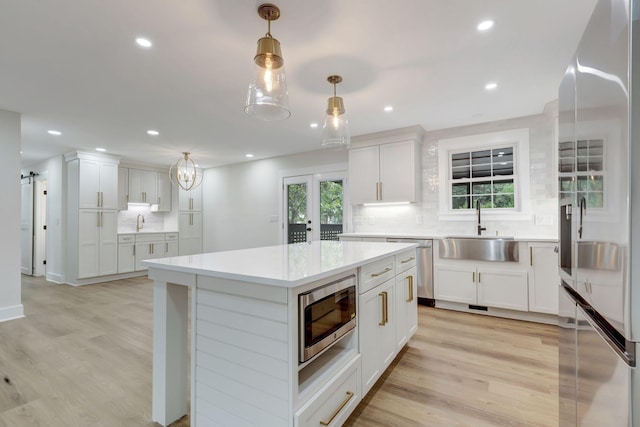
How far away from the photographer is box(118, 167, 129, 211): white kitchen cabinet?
6.23 meters

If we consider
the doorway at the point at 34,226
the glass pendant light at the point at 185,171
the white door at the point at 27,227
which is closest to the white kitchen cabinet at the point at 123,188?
the glass pendant light at the point at 185,171

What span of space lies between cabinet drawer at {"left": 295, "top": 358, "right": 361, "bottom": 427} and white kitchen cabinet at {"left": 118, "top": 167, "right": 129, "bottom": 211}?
632 cm

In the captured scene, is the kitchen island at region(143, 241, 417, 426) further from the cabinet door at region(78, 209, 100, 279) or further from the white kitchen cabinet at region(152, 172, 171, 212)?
the white kitchen cabinet at region(152, 172, 171, 212)

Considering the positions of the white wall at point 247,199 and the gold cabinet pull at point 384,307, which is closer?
the gold cabinet pull at point 384,307

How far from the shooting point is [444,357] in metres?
2.53

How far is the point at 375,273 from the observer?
199cm

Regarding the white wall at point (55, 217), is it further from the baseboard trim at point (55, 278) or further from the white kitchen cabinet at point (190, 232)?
the white kitchen cabinet at point (190, 232)

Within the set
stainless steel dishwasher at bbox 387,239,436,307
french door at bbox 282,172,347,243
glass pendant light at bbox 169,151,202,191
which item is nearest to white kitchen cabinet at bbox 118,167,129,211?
glass pendant light at bbox 169,151,202,191

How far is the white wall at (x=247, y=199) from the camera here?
6066 millimetres

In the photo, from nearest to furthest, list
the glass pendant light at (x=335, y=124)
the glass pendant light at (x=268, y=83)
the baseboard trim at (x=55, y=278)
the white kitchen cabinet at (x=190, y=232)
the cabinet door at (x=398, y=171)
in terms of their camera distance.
A: the glass pendant light at (x=268, y=83), the glass pendant light at (x=335, y=124), the cabinet door at (x=398, y=171), the baseboard trim at (x=55, y=278), the white kitchen cabinet at (x=190, y=232)

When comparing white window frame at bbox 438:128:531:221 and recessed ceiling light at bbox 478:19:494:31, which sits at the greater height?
recessed ceiling light at bbox 478:19:494:31

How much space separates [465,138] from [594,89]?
11.9ft

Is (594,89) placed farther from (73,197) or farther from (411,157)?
(73,197)

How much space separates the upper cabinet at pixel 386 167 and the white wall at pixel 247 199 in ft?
2.11
